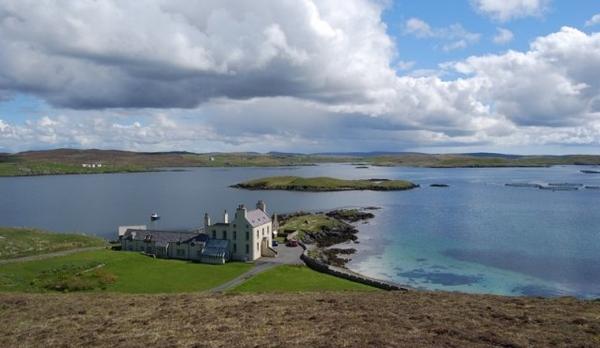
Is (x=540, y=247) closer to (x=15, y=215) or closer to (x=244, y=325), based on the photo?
(x=244, y=325)

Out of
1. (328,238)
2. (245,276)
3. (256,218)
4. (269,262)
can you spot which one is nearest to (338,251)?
(328,238)

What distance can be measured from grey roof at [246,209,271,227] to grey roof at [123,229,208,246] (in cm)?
682

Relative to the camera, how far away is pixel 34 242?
74125 millimetres

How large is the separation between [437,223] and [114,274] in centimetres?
7944

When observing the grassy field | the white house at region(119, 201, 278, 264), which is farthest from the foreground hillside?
the grassy field

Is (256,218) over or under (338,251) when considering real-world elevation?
over

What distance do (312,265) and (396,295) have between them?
24.9 meters

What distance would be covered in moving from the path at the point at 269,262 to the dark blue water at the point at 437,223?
30.4 feet

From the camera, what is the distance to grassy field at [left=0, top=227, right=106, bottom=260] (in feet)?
223

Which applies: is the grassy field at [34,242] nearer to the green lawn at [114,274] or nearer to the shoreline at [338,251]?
the green lawn at [114,274]

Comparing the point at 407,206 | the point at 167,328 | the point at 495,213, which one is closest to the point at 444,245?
the point at 495,213

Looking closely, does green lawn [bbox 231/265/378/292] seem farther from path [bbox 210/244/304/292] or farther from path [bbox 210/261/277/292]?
path [bbox 210/244/304/292]

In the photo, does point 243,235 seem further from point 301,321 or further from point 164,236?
point 301,321

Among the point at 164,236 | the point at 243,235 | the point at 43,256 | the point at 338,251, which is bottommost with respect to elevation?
the point at 338,251
